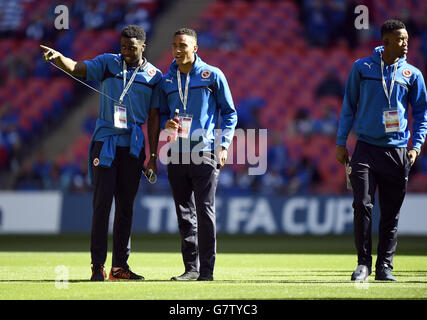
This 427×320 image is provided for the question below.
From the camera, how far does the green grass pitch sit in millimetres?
6137

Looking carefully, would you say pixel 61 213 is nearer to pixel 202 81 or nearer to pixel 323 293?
pixel 202 81

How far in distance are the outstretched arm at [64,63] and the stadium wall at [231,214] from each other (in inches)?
343

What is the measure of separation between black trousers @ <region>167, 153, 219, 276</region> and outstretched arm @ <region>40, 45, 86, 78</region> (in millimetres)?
A: 1199

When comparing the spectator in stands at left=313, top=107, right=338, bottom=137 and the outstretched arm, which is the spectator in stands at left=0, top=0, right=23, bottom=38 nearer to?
the spectator in stands at left=313, top=107, right=338, bottom=137

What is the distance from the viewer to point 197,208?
24.1ft

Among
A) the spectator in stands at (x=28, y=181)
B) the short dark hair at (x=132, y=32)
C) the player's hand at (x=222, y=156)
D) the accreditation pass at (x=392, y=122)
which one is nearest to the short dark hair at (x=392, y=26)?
the accreditation pass at (x=392, y=122)

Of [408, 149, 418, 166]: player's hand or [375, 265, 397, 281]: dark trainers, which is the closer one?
[375, 265, 397, 281]: dark trainers

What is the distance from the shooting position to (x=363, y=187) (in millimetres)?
7352

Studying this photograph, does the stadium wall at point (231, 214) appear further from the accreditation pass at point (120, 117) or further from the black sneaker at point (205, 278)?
the black sneaker at point (205, 278)

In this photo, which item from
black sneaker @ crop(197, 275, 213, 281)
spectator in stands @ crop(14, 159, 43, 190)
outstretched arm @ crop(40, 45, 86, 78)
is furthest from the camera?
spectator in stands @ crop(14, 159, 43, 190)
